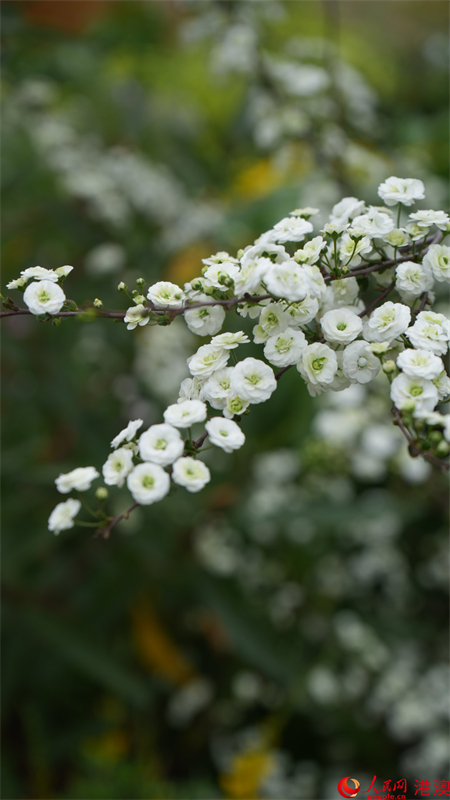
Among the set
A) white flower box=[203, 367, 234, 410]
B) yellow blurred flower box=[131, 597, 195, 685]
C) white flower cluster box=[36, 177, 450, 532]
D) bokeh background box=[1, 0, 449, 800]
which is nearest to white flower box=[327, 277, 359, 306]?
white flower cluster box=[36, 177, 450, 532]

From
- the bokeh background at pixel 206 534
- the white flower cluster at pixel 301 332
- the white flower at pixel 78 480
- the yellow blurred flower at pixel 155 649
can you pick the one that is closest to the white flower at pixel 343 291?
the white flower cluster at pixel 301 332

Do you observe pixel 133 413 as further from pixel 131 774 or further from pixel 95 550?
pixel 131 774

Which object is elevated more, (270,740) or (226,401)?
(226,401)

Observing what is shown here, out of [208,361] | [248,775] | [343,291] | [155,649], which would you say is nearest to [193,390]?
[208,361]

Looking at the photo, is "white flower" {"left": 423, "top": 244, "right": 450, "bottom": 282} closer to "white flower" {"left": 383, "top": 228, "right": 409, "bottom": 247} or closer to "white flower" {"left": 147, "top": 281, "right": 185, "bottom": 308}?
"white flower" {"left": 383, "top": 228, "right": 409, "bottom": 247}

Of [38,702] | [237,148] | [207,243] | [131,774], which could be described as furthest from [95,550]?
[237,148]

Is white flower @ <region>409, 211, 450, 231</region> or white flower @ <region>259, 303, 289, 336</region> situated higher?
white flower @ <region>409, 211, 450, 231</region>
